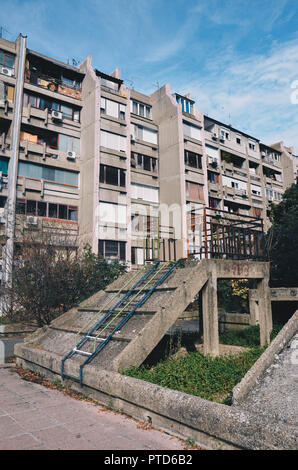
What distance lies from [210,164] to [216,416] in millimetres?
35553

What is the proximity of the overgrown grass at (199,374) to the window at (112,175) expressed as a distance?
2346 centimetres

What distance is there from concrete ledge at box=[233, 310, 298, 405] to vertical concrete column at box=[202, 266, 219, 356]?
2.02 m

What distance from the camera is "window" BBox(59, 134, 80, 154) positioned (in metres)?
30.0

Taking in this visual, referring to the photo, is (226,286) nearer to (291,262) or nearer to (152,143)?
(291,262)

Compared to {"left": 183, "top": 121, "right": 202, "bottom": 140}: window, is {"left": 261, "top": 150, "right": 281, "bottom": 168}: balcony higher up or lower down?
higher up

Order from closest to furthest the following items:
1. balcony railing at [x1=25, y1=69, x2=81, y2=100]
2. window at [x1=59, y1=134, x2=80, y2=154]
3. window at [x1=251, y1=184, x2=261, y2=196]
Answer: balcony railing at [x1=25, y1=69, x2=81, y2=100] → window at [x1=59, y1=134, x2=80, y2=154] → window at [x1=251, y1=184, x2=261, y2=196]

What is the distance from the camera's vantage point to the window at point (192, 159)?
3484cm

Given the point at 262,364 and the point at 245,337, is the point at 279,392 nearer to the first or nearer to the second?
the point at 262,364

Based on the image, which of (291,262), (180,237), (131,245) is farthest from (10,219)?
(291,262)

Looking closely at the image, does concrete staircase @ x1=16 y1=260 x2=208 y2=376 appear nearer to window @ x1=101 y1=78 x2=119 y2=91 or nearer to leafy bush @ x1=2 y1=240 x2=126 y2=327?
leafy bush @ x1=2 y1=240 x2=126 y2=327

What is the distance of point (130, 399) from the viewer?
555 centimetres

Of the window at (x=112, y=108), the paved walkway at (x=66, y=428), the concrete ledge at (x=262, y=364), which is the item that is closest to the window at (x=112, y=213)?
the window at (x=112, y=108)

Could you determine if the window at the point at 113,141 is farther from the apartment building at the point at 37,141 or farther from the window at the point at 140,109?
the window at the point at 140,109

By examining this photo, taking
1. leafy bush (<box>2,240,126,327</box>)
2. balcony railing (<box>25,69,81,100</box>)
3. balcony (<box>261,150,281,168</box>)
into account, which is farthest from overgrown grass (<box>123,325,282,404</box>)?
balcony (<box>261,150,281,168</box>)
